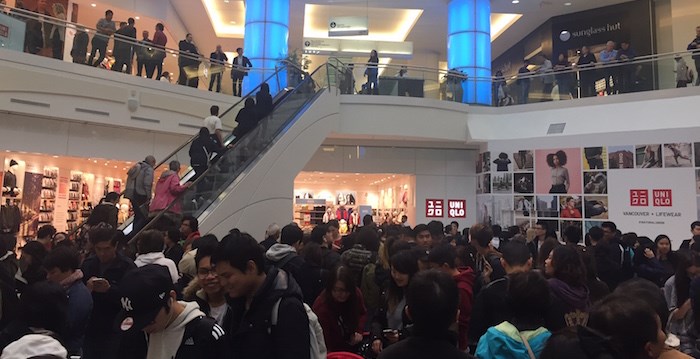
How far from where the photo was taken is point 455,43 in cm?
1738

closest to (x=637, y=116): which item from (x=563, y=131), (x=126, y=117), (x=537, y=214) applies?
(x=563, y=131)

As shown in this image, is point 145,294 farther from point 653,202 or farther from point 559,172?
point 559,172

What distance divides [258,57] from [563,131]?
9.57 m

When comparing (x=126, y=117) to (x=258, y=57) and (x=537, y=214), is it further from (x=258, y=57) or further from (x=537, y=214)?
(x=537, y=214)

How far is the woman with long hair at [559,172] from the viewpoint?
522 inches

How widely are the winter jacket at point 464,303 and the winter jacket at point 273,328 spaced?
157 cm

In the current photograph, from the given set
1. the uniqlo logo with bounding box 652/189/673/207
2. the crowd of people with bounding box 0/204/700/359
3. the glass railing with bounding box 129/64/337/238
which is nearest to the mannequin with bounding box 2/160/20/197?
the glass railing with bounding box 129/64/337/238

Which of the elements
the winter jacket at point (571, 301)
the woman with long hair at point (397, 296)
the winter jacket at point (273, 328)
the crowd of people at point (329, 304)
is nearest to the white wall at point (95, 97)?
the crowd of people at point (329, 304)

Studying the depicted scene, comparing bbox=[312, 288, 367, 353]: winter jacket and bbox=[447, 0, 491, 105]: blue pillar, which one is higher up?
bbox=[447, 0, 491, 105]: blue pillar

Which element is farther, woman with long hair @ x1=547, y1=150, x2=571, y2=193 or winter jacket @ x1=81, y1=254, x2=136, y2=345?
woman with long hair @ x1=547, y1=150, x2=571, y2=193

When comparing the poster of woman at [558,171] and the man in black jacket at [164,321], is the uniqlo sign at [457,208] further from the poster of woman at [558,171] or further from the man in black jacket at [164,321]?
the man in black jacket at [164,321]

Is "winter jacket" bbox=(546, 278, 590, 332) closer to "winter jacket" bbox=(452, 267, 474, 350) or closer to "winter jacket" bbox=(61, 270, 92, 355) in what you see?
"winter jacket" bbox=(452, 267, 474, 350)

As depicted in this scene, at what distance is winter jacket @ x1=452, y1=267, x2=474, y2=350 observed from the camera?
3.41 m

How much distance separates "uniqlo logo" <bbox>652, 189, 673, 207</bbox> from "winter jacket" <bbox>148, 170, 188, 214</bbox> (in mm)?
10519
